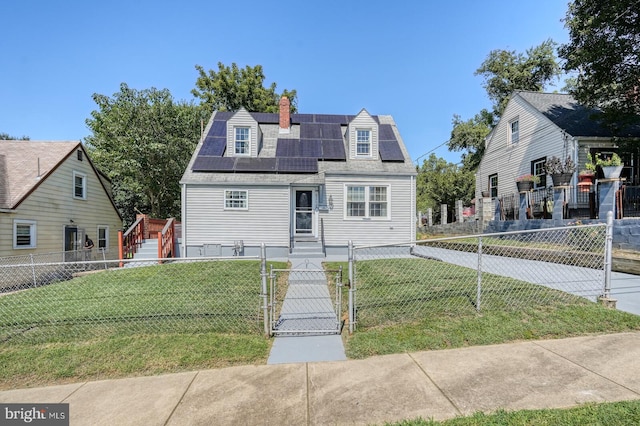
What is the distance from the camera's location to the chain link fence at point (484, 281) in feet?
16.5

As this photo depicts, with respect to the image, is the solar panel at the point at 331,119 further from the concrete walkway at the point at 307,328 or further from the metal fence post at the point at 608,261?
the metal fence post at the point at 608,261

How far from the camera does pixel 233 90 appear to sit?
2911 centimetres

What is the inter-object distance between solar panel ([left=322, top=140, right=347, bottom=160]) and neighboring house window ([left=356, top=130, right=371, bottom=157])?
2.39 ft

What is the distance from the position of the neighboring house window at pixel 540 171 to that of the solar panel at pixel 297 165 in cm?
1106

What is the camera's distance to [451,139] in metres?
27.2

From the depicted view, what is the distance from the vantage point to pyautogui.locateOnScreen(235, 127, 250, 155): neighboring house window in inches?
526

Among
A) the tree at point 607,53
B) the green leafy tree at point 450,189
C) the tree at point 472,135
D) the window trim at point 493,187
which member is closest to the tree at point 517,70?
the tree at point 472,135

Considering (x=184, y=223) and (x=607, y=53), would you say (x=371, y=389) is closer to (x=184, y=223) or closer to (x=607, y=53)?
(x=184, y=223)

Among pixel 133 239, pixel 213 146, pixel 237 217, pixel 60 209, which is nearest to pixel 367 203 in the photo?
pixel 237 217

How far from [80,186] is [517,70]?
32048mm

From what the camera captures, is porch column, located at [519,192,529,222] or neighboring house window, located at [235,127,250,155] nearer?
porch column, located at [519,192,529,222]

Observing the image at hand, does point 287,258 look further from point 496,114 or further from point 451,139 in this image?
point 496,114

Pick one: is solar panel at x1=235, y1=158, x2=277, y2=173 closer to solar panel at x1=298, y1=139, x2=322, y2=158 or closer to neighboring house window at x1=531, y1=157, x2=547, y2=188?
solar panel at x1=298, y1=139, x2=322, y2=158

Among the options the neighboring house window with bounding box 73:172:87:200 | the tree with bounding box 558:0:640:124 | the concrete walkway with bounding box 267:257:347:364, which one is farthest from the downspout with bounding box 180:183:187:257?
the tree with bounding box 558:0:640:124
